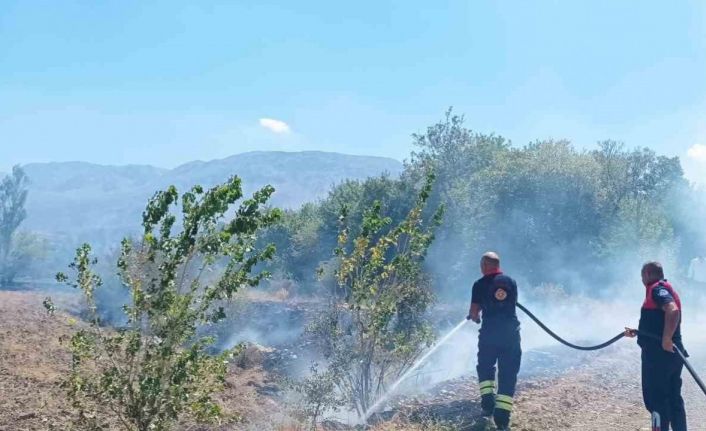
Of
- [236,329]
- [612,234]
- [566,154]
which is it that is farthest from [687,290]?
[236,329]

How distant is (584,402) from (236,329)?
13.9m

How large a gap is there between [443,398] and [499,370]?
2.32 metres

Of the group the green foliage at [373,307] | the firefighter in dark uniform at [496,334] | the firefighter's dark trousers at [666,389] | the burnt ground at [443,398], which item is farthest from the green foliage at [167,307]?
the firefighter's dark trousers at [666,389]

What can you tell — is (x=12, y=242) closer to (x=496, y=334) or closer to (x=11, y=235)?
(x=11, y=235)

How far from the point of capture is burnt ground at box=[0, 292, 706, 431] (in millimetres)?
6199

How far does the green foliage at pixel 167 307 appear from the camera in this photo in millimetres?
3645

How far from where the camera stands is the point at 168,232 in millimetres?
3713

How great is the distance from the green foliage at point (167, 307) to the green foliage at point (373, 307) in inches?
83.7

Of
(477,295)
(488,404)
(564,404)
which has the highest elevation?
(477,295)

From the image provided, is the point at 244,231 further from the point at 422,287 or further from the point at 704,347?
the point at 704,347

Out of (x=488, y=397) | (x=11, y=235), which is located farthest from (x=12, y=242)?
(x=488, y=397)

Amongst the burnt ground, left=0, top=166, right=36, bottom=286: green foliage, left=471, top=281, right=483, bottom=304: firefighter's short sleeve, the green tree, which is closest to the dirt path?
the burnt ground

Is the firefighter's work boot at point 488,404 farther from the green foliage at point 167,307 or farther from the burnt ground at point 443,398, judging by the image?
the green foliage at point 167,307

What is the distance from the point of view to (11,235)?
53031 mm
